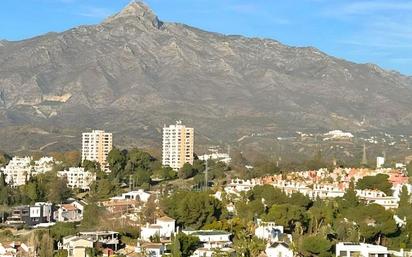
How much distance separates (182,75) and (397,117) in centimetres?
3542

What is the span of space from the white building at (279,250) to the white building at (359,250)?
1.44 metres

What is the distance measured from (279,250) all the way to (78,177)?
2121 cm

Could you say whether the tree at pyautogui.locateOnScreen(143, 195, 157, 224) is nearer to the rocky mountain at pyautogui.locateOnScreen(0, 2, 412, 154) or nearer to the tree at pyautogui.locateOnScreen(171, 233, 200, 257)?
the tree at pyautogui.locateOnScreen(171, 233, 200, 257)

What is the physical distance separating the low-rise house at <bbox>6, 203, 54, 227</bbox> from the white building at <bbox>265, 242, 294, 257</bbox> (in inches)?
496

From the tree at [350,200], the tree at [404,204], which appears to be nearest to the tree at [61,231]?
the tree at [350,200]

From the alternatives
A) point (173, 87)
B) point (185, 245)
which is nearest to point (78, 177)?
point (185, 245)

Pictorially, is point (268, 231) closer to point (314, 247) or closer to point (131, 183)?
point (314, 247)

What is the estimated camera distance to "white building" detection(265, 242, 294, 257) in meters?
23.9

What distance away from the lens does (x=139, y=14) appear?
163 metres

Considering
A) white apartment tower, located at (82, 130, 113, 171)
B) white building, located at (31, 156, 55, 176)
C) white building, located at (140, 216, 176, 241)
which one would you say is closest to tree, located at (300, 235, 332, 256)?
white building, located at (140, 216, 176, 241)

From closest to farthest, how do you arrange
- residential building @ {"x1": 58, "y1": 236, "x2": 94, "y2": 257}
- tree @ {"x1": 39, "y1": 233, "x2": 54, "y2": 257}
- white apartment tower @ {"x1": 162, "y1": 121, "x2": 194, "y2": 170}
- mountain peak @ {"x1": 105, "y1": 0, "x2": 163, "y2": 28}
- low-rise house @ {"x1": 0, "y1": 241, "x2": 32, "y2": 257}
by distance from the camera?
1. residential building @ {"x1": 58, "y1": 236, "x2": 94, "y2": 257}
2. tree @ {"x1": 39, "y1": 233, "x2": 54, "y2": 257}
3. low-rise house @ {"x1": 0, "y1": 241, "x2": 32, "y2": 257}
4. white apartment tower @ {"x1": 162, "y1": 121, "x2": 194, "y2": 170}
5. mountain peak @ {"x1": 105, "y1": 0, "x2": 163, "y2": 28}

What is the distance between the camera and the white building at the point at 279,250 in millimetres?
23906

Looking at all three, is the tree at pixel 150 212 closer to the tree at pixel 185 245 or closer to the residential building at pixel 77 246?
the residential building at pixel 77 246

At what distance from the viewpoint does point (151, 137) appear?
285 ft
